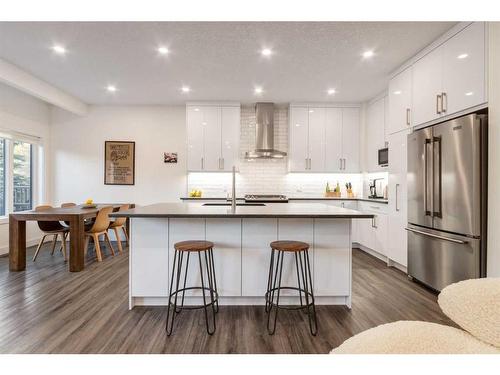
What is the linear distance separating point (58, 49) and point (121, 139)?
8.22 feet

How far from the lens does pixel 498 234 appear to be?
2396mm

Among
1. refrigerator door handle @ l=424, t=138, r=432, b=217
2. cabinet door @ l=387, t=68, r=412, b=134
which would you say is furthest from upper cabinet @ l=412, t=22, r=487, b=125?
refrigerator door handle @ l=424, t=138, r=432, b=217

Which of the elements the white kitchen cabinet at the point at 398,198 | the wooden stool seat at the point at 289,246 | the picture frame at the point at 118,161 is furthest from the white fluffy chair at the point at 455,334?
the picture frame at the point at 118,161

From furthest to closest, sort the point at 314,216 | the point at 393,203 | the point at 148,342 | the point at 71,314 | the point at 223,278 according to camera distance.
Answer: the point at 393,203
the point at 223,278
the point at 71,314
the point at 314,216
the point at 148,342

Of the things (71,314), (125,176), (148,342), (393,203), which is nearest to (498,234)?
(393,203)

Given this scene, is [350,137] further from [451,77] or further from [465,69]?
[465,69]

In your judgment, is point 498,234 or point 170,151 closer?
point 498,234

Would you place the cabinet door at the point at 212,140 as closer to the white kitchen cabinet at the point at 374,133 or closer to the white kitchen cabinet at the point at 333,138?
the white kitchen cabinet at the point at 333,138

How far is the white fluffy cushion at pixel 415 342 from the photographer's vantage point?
2.70 ft

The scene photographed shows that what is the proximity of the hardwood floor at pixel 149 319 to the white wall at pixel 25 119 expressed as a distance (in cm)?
186

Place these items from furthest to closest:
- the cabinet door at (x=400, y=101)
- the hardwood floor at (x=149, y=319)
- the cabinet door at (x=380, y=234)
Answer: the cabinet door at (x=380, y=234) < the cabinet door at (x=400, y=101) < the hardwood floor at (x=149, y=319)

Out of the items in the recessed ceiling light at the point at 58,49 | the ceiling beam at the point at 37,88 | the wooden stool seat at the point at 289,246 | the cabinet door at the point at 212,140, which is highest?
the recessed ceiling light at the point at 58,49

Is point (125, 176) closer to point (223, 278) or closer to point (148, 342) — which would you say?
point (223, 278)
